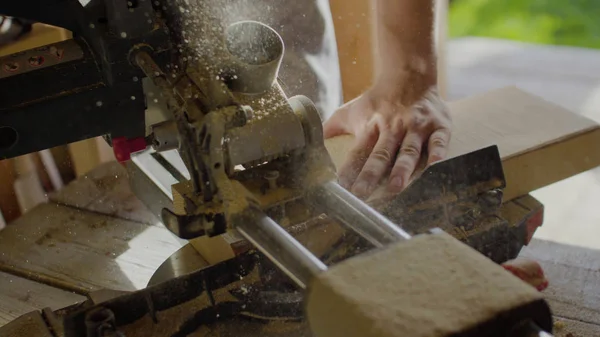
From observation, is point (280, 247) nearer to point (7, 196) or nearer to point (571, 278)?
point (571, 278)

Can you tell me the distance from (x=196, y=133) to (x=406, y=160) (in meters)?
0.53

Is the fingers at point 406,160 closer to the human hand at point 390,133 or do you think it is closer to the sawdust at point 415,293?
the human hand at point 390,133

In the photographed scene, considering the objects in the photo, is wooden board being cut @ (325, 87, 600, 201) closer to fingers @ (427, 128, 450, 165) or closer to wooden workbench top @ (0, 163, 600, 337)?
fingers @ (427, 128, 450, 165)

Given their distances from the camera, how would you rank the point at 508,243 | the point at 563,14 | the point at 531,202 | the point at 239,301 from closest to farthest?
1. the point at 239,301
2. the point at 508,243
3. the point at 531,202
4. the point at 563,14

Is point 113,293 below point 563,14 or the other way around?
the other way around

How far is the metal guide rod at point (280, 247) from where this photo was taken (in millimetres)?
733

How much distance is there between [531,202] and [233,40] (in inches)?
24.9

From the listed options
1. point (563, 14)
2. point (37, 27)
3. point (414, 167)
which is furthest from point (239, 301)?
Result: point (563, 14)

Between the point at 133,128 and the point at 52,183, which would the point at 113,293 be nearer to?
the point at 133,128

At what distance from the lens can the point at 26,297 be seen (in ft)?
4.05

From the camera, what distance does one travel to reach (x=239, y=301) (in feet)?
3.27

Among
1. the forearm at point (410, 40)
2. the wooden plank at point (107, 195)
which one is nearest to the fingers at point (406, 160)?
the forearm at point (410, 40)

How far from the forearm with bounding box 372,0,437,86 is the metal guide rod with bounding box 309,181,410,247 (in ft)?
2.20

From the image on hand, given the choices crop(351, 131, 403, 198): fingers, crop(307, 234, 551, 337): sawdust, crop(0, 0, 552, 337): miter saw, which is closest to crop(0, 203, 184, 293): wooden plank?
crop(0, 0, 552, 337): miter saw
